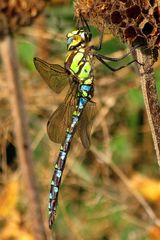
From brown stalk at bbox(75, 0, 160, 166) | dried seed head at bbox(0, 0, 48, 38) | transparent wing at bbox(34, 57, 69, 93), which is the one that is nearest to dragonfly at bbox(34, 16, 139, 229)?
transparent wing at bbox(34, 57, 69, 93)

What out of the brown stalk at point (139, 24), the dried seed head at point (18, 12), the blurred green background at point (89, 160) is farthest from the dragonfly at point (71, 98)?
the blurred green background at point (89, 160)

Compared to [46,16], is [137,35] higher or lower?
lower

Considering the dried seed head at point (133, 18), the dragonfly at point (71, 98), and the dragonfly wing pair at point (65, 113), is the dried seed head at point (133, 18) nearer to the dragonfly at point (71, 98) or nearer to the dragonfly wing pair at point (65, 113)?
the dragonfly at point (71, 98)

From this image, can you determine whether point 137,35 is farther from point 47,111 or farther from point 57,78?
point 47,111

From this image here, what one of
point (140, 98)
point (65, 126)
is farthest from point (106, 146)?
point (65, 126)

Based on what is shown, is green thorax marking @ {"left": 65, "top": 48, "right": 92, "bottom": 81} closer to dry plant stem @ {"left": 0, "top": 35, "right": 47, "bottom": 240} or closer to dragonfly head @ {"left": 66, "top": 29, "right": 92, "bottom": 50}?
dragonfly head @ {"left": 66, "top": 29, "right": 92, "bottom": 50}

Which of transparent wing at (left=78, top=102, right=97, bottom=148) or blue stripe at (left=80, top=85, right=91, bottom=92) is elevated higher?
blue stripe at (left=80, top=85, right=91, bottom=92)
